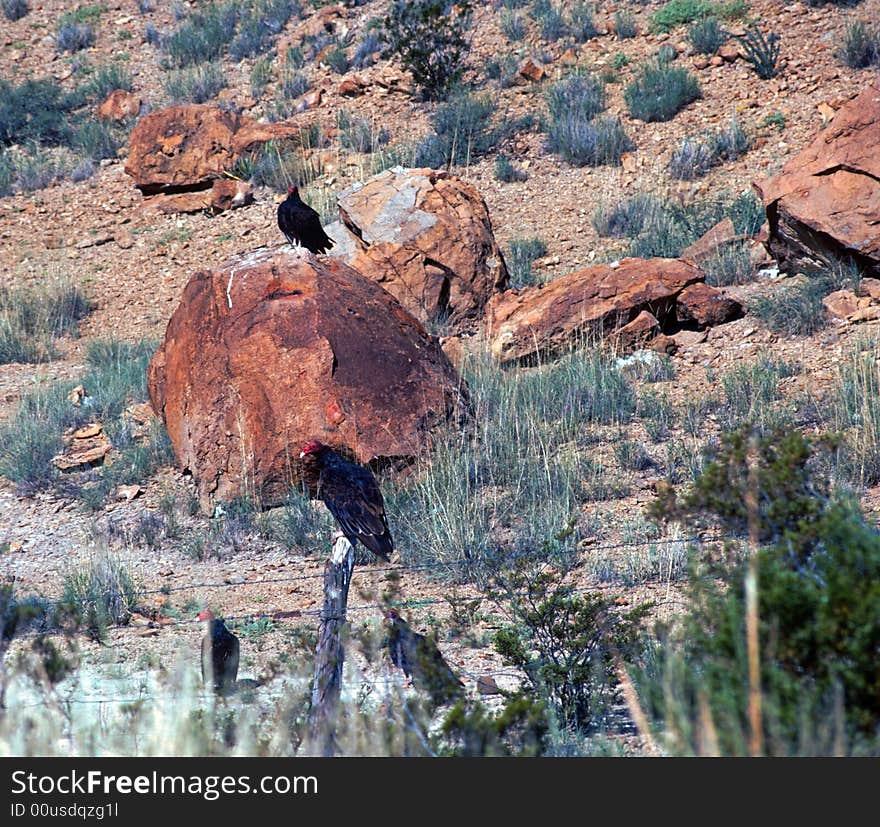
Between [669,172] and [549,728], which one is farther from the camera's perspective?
[669,172]

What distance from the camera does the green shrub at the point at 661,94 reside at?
15.8 metres

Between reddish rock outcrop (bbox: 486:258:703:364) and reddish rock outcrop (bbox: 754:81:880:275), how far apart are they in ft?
3.64

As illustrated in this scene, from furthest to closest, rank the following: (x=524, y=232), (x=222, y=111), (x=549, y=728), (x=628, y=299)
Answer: (x=222, y=111) < (x=524, y=232) < (x=628, y=299) < (x=549, y=728)

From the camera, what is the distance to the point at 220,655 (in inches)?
222

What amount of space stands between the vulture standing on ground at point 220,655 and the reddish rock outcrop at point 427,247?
261 inches

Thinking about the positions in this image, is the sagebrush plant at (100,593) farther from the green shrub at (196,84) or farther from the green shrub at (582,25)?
the green shrub at (196,84)

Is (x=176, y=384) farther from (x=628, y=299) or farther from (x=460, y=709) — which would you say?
(x=460, y=709)

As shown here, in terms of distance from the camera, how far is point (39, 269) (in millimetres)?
15844

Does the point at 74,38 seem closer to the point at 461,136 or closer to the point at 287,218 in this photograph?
the point at 461,136

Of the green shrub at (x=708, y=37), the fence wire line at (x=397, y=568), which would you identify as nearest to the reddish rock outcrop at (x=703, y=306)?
the fence wire line at (x=397, y=568)

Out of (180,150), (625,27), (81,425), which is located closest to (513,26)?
(625,27)

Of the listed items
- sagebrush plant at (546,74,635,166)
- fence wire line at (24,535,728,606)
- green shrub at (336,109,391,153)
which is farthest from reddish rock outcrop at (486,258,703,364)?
green shrub at (336,109,391,153)
